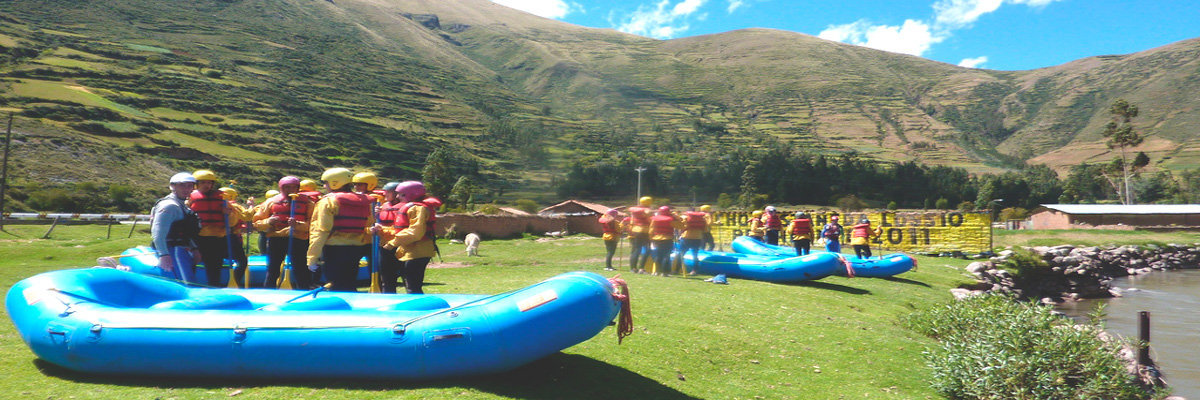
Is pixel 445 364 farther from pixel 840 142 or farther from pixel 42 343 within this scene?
pixel 840 142

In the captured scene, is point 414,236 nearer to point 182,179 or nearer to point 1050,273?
point 182,179

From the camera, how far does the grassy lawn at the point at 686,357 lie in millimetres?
5273

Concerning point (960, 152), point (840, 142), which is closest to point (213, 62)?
point (840, 142)

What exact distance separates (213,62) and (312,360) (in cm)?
16131

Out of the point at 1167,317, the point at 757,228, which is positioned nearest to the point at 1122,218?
the point at 1167,317

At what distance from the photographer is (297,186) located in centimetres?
990

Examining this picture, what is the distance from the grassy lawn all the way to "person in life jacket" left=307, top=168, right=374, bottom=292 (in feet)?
7.91

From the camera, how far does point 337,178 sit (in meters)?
7.82

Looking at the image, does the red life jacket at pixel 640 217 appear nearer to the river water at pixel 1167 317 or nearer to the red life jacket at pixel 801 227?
the red life jacket at pixel 801 227

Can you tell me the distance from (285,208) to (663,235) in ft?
26.9

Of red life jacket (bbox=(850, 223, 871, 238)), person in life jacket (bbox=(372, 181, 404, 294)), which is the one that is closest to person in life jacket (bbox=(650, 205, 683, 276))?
red life jacket (bbox=(850, 223, 871, 238))

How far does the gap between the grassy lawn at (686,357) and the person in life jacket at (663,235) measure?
2.68 ft

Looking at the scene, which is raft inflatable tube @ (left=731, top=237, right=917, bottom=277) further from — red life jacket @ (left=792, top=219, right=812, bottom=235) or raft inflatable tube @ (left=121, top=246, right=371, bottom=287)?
raft inflatable tube @ (left=121, top=246, right=371, bottom=287)

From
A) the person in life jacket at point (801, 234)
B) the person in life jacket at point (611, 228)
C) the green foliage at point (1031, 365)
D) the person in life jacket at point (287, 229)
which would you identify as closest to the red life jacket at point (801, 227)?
the person in life jacket at point (801, 234)
